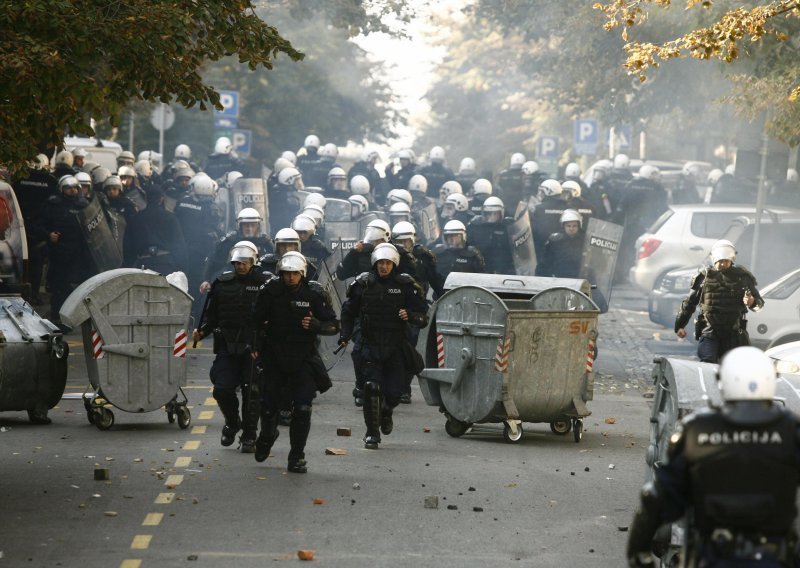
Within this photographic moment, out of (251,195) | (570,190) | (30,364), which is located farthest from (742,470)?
(251,195)

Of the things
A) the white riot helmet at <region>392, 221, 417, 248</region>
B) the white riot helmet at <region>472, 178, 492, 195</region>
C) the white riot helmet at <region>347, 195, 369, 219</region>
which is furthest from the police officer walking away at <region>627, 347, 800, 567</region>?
the white riot helmet at <region>472, 178, 492, 195</region>

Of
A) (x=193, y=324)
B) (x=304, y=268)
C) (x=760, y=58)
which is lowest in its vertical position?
(x=193, y=324)

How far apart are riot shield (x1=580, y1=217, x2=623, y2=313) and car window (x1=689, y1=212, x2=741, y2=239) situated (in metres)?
4.65

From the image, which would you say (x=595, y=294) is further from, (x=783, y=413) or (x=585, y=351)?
(x=783, y=413)

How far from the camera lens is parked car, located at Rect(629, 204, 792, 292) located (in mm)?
26531

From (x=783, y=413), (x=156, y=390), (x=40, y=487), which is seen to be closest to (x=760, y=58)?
(x=156, y=390)

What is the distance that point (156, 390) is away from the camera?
14172mm

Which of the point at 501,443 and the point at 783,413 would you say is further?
the point at 501,443

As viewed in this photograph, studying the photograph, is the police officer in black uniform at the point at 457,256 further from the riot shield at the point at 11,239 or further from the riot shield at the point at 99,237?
the riot shield at the point at 99,237

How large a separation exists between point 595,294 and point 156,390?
596 centimetres

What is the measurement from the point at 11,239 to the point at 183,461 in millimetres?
7028

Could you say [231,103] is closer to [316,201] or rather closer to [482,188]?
[482,188]

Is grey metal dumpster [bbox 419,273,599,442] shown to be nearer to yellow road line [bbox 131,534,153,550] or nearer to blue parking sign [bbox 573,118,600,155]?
yellow road line [bbox 131,534,153,550]

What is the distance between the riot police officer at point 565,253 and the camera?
66.5 feet
